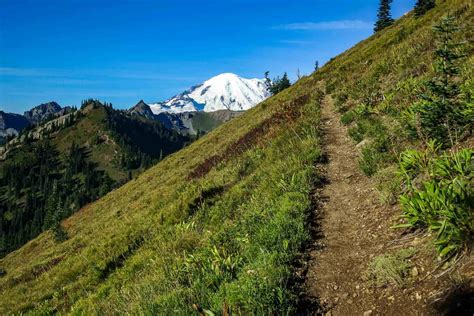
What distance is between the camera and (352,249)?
23.7 ft

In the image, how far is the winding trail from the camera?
5.41 metres

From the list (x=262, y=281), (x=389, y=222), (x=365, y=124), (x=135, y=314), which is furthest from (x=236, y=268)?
(x=365, y=124)

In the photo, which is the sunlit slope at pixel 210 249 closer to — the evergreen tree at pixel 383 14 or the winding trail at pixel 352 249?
the winding trail at pixel 352 249

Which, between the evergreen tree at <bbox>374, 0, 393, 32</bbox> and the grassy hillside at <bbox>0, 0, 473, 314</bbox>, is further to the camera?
the evergreen tree at <bbox>374, 0, 393, 32</bbox>

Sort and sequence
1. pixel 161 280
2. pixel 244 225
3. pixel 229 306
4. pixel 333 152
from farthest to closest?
pixel 333 152 < pixel 244 225 < pixel 161 280 < pixel 229 306

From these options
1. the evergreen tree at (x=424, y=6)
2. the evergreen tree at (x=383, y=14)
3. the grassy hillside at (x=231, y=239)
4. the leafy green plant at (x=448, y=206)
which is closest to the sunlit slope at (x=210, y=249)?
the grassy hillside at (x=231, y=239)

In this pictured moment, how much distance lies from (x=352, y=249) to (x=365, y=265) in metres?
0.76

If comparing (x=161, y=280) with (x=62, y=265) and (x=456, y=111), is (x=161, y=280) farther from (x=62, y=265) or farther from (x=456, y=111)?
(x=62, y=265)

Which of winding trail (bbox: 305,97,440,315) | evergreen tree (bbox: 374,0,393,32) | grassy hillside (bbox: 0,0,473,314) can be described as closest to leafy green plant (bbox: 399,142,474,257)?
winding trail (bbox: 305,97,440,315)

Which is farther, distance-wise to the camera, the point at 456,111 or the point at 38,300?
the point at 38,300

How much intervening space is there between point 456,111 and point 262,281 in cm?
643

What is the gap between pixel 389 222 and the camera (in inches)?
298

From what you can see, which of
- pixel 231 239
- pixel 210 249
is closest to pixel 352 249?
pixel 231 239

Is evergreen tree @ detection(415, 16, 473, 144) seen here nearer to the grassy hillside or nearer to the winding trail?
the grassy hillside
